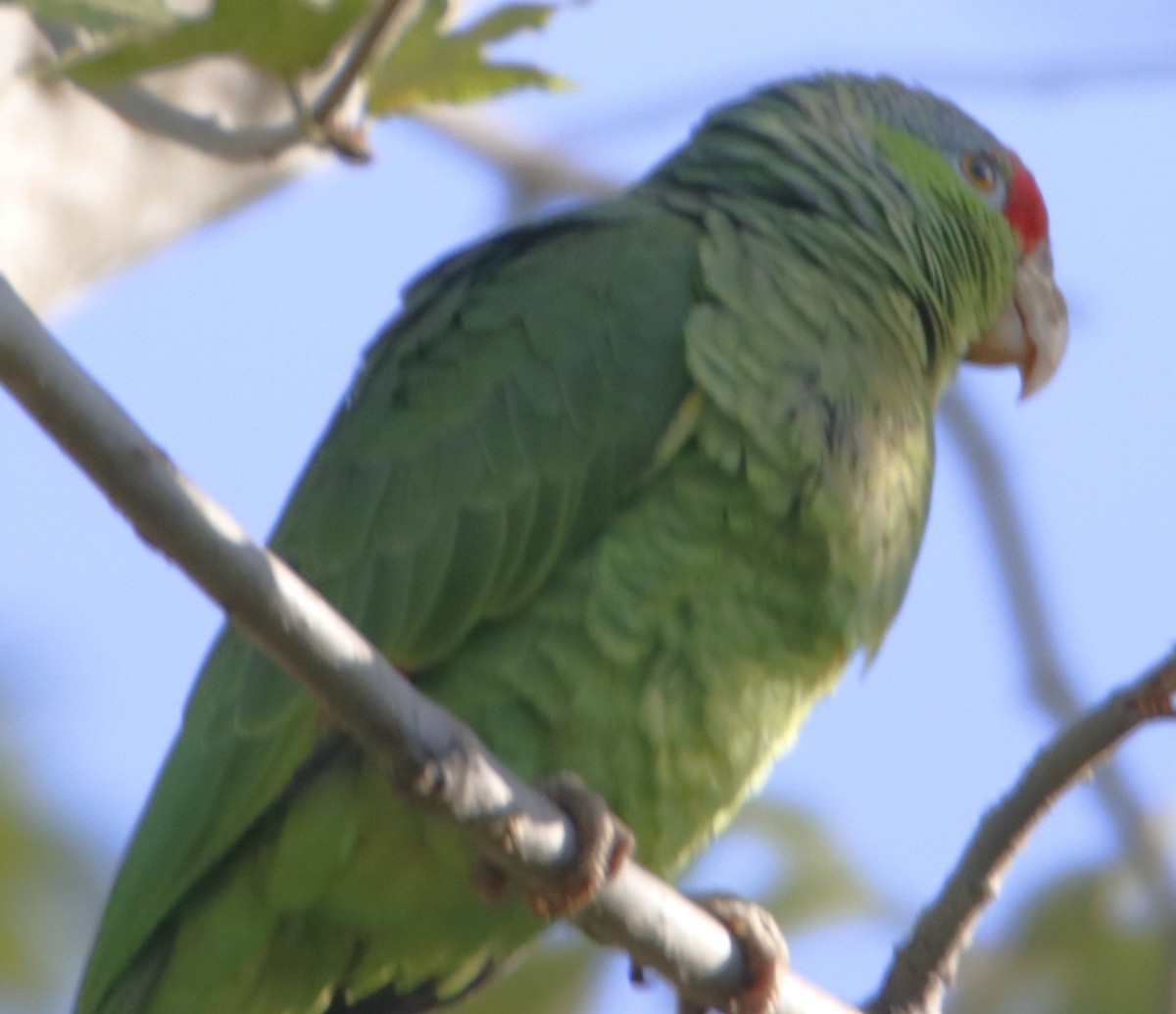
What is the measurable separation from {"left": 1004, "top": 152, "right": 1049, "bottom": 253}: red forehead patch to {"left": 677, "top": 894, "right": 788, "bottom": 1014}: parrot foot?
1496 mm

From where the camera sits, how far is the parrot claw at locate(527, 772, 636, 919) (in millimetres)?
1925

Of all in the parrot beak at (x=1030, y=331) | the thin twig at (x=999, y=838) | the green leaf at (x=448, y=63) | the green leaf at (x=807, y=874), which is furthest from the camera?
the green leaf at (x=807, y=874)

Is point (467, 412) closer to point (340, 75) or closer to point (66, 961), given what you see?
point (340, 75)

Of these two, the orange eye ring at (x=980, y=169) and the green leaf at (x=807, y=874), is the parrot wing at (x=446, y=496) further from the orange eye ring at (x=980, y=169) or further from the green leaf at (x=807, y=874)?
the green leaf at (x=807, y=874)

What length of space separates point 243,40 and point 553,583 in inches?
34.2

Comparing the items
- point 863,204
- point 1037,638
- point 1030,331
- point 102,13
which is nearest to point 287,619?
point 102,13

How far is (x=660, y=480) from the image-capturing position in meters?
2.38

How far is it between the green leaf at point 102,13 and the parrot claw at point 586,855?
3.81 feet

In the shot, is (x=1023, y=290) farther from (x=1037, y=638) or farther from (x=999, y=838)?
(x=999, y=838)

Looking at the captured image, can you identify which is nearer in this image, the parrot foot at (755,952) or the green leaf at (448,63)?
the parrot foot at (755,952)

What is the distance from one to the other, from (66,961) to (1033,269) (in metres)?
2.64

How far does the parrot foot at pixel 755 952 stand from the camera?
2195 millimetres

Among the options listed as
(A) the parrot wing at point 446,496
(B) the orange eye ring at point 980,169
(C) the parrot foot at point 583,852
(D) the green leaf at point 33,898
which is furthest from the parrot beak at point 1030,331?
(D) the green leaf at point 33,898

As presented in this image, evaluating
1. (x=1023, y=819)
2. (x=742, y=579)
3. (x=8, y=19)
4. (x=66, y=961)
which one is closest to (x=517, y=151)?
(x=8, y=19)
